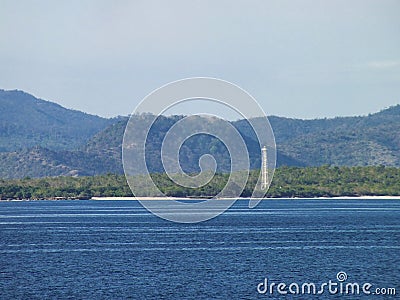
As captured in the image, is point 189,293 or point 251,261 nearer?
point 189,293

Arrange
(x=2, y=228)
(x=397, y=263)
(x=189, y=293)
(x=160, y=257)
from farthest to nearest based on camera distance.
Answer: (x=2, y=228) → (x=160, y=257) → (x=397, y=263) → (x=189, y=293)

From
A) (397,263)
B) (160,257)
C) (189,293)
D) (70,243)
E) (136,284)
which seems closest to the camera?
(189,293)

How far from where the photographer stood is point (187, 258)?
72938mm

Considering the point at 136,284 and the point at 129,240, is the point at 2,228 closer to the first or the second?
the point at 129,240

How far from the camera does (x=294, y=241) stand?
88438 millimetres

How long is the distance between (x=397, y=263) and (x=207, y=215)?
73307mm

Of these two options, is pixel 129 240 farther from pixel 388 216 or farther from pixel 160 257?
pixel 388 216

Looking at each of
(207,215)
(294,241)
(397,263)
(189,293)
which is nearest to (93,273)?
(189,293)

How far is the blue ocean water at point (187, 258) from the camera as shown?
56188 millimetres

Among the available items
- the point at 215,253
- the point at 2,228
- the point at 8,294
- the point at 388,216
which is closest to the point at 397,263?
the point at 215,253

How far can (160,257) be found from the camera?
2904 inches

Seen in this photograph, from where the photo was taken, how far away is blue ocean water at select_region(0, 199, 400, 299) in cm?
5619

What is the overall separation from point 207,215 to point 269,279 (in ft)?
265

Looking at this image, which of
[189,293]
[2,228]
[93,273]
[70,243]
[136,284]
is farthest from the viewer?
[2,228]
